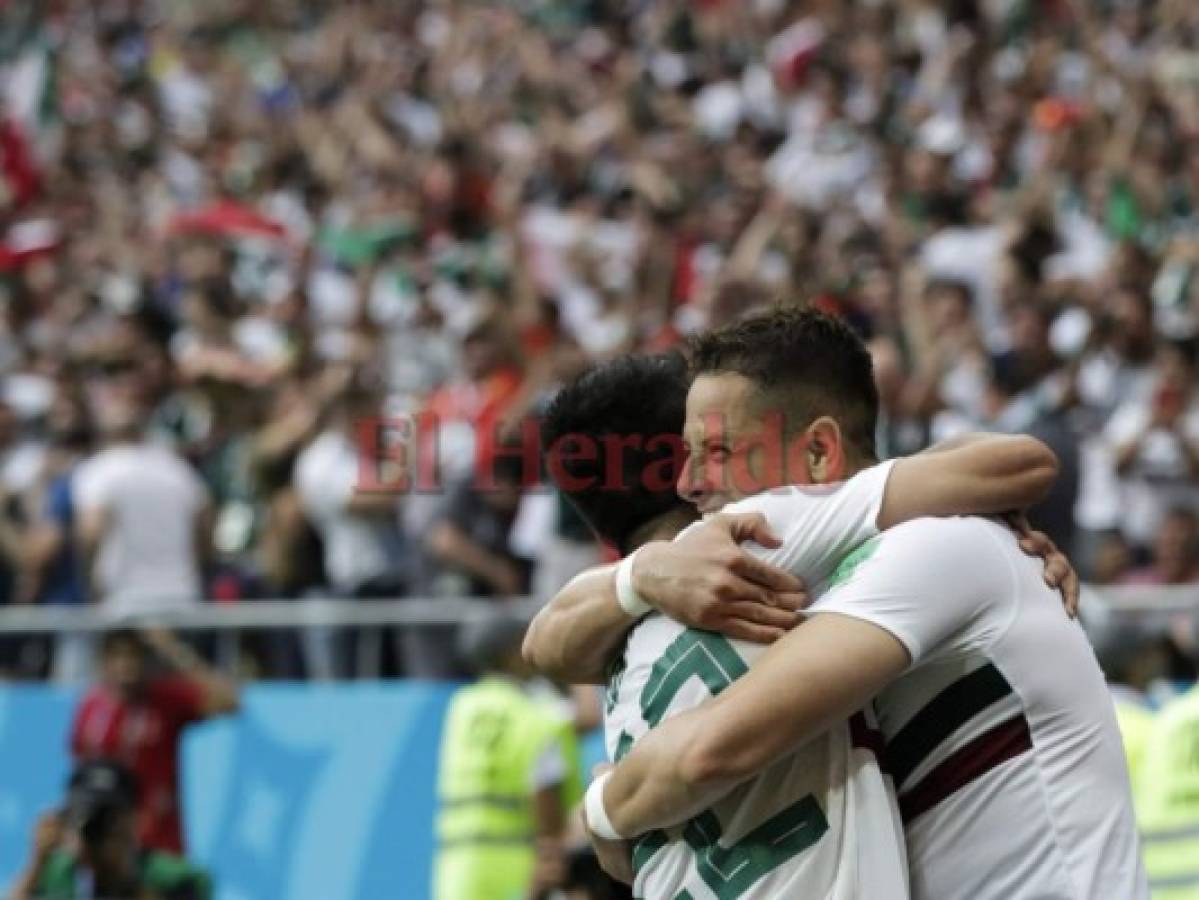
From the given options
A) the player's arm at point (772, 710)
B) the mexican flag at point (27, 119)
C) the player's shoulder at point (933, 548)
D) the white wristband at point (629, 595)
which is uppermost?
the mexican flag at point (27, 119)

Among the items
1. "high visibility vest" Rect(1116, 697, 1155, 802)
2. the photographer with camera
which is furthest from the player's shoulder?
the photographer with camera

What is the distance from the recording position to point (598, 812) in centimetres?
338

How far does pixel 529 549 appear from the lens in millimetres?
10070

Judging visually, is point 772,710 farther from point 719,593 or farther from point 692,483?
point 692,483

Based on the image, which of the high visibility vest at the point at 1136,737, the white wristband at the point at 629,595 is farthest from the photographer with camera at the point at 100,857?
the white wristband at the point at 629,595

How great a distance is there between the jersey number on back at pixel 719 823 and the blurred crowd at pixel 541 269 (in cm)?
479

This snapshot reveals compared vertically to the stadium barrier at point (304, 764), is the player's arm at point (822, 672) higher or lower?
higher

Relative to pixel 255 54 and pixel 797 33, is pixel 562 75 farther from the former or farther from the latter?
pixel 255 54

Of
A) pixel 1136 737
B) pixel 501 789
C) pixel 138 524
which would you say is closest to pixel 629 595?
pixel 1136 737

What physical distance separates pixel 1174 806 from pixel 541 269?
7.17m

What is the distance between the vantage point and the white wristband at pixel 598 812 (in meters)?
3.36

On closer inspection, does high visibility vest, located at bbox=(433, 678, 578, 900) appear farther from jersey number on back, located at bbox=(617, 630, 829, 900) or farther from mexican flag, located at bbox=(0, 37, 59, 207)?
mexican flag, located at bbox=(0, 37, 59, 207)

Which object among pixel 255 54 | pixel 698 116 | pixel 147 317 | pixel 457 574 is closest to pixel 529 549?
pixel 457 574

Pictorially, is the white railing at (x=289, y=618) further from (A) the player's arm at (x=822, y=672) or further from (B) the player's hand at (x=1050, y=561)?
(A) the player's arm at (x=822, y=672)
